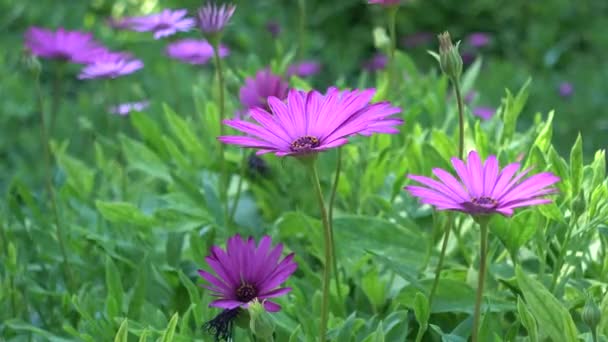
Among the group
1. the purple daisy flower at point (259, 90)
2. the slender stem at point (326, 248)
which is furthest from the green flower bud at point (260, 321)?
the purple daisy flower at point (259, 90)

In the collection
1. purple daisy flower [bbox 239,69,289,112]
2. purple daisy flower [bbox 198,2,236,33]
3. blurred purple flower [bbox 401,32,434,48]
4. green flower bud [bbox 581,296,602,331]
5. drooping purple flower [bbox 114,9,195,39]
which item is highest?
purple daisy flower [bbox 198,2,236,33]

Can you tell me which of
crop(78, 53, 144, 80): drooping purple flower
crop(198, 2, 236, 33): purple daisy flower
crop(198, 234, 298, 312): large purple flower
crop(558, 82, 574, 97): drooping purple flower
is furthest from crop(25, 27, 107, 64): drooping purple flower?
crop(558, 82, 574, 97): drooping purple flower

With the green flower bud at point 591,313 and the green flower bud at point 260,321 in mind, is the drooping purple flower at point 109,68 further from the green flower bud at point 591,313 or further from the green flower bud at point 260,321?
the green flower bud at point 591,313

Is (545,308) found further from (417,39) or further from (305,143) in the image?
(417,39)

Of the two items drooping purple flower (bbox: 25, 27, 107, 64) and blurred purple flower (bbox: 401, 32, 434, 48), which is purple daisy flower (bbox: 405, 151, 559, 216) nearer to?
drooping purple flower (bbox: 25, 27, 107, 64)

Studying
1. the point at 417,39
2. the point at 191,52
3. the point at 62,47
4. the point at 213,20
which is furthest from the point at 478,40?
the point at 213,20

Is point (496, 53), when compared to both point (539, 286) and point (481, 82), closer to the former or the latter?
point (481, 82)
